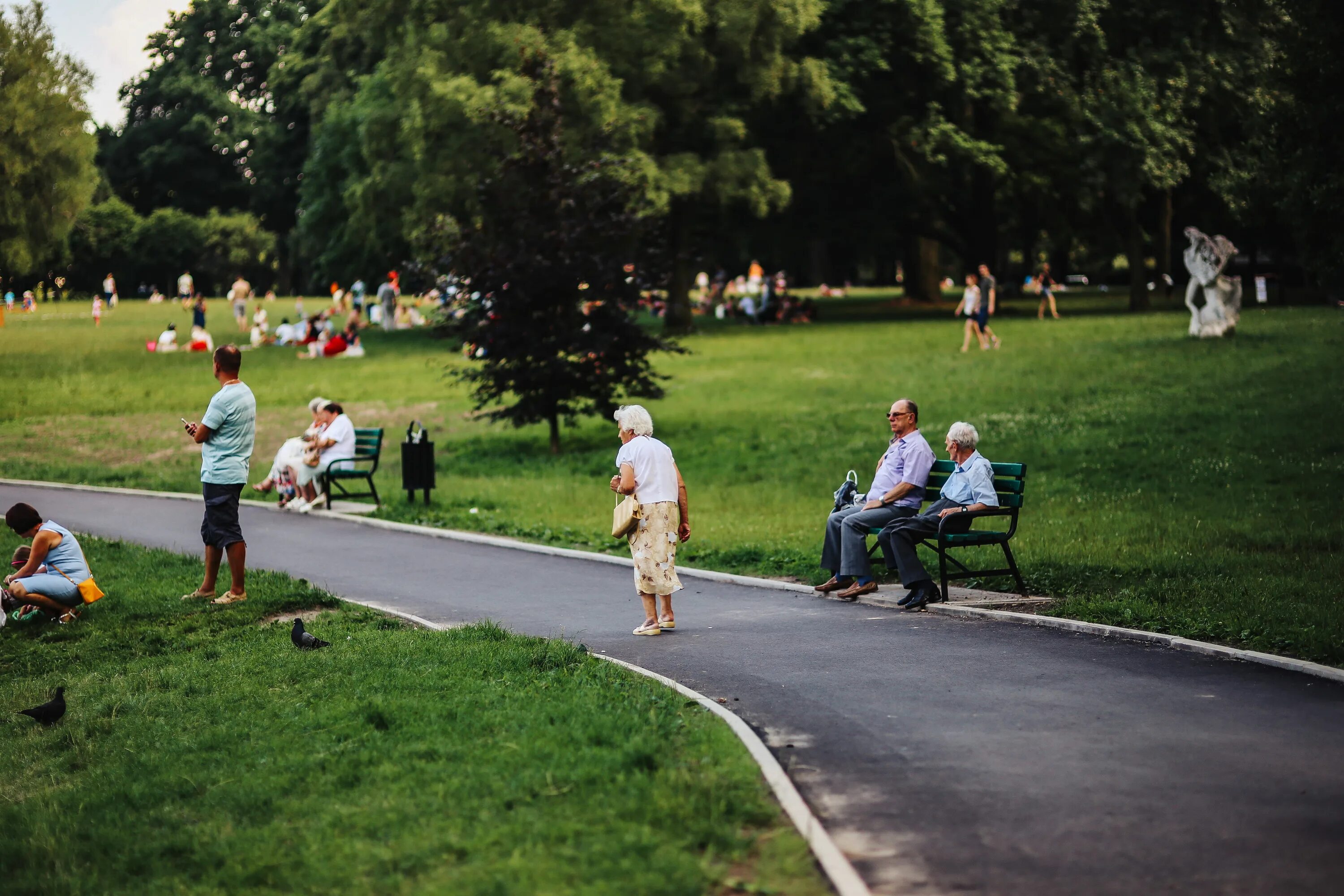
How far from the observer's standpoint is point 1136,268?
4538 centimetres

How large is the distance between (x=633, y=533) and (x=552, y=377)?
12548 millimetres

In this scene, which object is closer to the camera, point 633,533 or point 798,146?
point 633,533

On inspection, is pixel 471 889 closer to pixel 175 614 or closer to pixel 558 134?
pixel 175 614

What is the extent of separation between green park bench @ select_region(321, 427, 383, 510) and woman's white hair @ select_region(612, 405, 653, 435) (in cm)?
832

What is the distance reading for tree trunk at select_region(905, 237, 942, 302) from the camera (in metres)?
55.3

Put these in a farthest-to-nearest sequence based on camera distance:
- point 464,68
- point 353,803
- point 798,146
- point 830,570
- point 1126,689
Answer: point 798,146, point 464,68, point 830,570, point 1126,689, point 353,803

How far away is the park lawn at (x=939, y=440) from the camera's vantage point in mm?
12312

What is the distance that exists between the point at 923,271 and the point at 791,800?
50.9 meters

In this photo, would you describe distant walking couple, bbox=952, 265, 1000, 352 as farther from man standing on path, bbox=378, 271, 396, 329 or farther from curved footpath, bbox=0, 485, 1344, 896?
man standing on path, bbox=378, 271, 396, 329

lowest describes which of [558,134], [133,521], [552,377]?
[133,521]

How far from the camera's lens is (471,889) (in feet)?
17.2

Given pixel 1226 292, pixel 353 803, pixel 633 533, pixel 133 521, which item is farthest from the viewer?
pixel 1226 292

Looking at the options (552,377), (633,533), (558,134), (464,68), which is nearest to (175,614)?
(633,533)

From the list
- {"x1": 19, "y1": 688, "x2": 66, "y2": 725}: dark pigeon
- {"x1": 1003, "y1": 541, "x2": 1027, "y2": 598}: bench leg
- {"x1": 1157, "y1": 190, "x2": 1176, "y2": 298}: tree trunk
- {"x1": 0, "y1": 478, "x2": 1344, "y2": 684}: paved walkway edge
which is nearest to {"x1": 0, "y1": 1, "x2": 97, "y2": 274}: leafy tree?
{"x1": 0, "y1": 478, "x2": 1344, "y2": 684}: paved walkway edge
